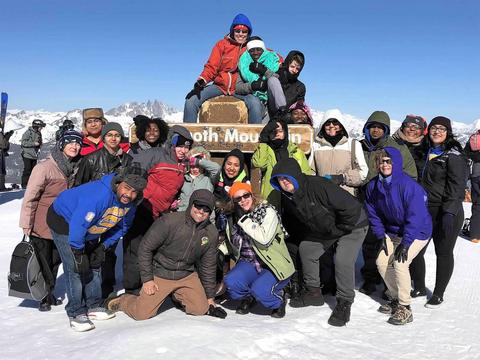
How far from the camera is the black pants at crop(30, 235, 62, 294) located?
457cm

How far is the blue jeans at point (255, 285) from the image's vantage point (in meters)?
4.52

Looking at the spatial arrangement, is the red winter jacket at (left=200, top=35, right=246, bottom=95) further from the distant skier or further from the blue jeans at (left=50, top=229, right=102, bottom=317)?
the distant skier

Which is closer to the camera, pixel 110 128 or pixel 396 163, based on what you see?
pixel 396 163

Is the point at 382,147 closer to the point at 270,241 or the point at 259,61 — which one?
the point at 270,241

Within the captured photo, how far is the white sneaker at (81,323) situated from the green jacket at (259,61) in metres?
3.97

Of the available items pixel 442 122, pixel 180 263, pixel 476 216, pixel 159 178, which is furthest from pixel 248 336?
pixel 476 216

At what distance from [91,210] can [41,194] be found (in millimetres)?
954

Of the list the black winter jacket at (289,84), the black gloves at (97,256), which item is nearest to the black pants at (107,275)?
the black gloves at (97,256)

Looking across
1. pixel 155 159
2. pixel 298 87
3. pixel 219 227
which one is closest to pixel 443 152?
pixel 298 87

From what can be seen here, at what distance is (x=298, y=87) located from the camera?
6461 millimetres

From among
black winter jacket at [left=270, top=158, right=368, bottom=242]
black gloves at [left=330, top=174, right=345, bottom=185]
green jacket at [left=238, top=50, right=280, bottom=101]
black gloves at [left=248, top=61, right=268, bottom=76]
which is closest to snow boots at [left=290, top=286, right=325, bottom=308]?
black winter jacket at [left=270, top=158, right=368, bottom=242]

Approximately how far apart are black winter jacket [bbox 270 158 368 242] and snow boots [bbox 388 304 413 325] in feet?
3.30

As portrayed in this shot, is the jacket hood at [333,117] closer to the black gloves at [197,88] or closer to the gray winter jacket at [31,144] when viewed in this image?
the black gloves at [197,88]

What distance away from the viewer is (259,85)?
6.35 m
